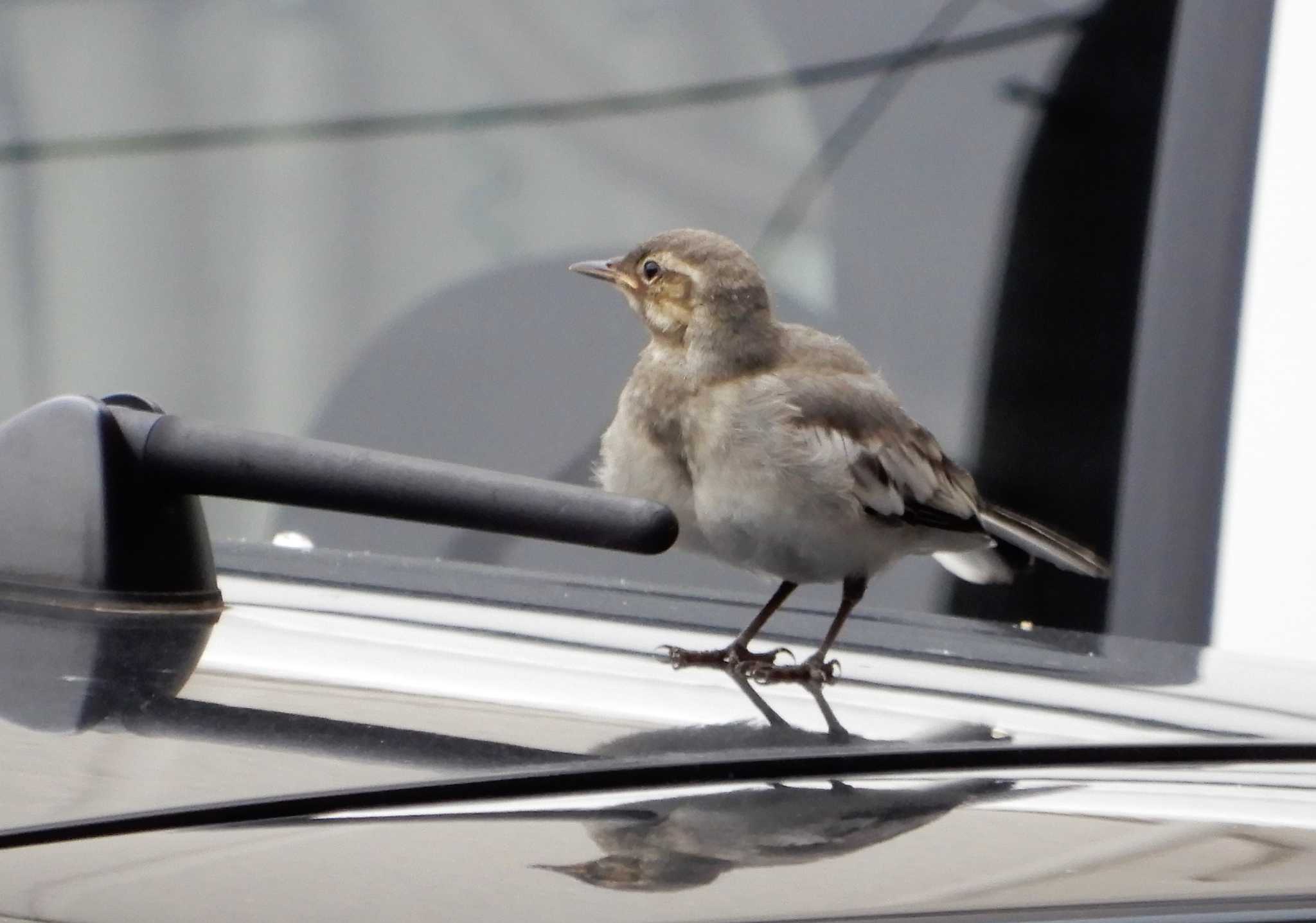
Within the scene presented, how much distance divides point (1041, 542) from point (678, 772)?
1183 millimetres

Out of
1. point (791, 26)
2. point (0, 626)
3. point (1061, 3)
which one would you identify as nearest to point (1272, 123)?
point (1061, 3)

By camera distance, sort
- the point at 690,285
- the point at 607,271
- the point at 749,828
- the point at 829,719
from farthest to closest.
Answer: the point at 607,271 → the point at 690,285 → the point at 829,719 → the point at 749,828

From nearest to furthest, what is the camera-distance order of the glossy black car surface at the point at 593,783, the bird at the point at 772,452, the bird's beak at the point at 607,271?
the glossy black car surface at the point at 593,783
the bird at the point at 772,452
the bird's beak at the point at 607,271

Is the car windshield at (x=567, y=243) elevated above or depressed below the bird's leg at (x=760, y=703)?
above

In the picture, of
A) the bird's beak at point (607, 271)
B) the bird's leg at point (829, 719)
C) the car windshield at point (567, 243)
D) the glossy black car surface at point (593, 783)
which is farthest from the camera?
the car windshield at point (567, 243)

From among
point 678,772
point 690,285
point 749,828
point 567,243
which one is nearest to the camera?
point 749,828

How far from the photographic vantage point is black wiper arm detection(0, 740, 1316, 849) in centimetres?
122

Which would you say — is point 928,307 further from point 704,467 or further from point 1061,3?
point 704,467

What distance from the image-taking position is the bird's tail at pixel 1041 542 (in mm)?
2434

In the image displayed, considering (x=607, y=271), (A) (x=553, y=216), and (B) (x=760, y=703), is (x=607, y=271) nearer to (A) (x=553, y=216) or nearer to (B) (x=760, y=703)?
(A) (x=553, y=216)

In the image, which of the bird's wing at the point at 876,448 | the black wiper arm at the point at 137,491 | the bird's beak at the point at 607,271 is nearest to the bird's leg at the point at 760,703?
the black wiper arm at the point at 137,491

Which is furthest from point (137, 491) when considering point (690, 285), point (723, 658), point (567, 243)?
point (567, 243)

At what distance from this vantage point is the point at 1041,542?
96.4 inches

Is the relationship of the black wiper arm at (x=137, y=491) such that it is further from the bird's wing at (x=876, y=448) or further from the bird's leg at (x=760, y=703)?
the bird's wing at (x=876, y=448)
